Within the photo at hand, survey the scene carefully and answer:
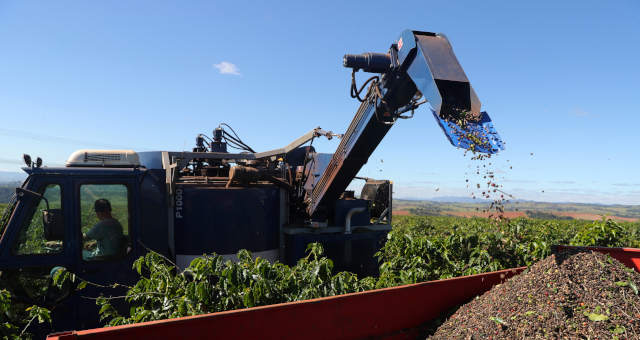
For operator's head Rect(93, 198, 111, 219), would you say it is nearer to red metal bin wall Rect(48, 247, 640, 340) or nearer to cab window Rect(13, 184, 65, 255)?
cab window Rect(13, 184, 65, 255)

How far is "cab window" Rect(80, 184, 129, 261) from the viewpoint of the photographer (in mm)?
4219

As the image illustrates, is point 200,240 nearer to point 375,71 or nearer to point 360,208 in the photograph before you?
point 360,208

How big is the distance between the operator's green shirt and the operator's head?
0.19 feet

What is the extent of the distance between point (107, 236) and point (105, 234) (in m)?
0.03

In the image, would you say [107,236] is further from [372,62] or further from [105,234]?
[372,62]

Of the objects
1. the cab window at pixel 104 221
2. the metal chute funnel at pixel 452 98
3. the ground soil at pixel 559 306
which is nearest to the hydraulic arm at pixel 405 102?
the metal chute funnel at pixel 452 98

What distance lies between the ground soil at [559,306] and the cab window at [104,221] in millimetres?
3601

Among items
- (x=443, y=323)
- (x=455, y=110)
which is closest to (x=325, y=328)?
(x=443, y=323)

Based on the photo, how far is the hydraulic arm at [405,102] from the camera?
383 cm

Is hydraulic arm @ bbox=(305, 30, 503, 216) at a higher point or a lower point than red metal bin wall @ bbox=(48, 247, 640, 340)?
higher

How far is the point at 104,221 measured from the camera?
4340 millimetres

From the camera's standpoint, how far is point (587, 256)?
12.8ft

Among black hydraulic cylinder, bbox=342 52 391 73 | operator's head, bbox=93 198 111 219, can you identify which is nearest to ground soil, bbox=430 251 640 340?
black hydraulic cylinder, bbox=342 52 391 73

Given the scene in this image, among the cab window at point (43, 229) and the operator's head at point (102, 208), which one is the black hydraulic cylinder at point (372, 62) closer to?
the operator's head at point (102, 208)
